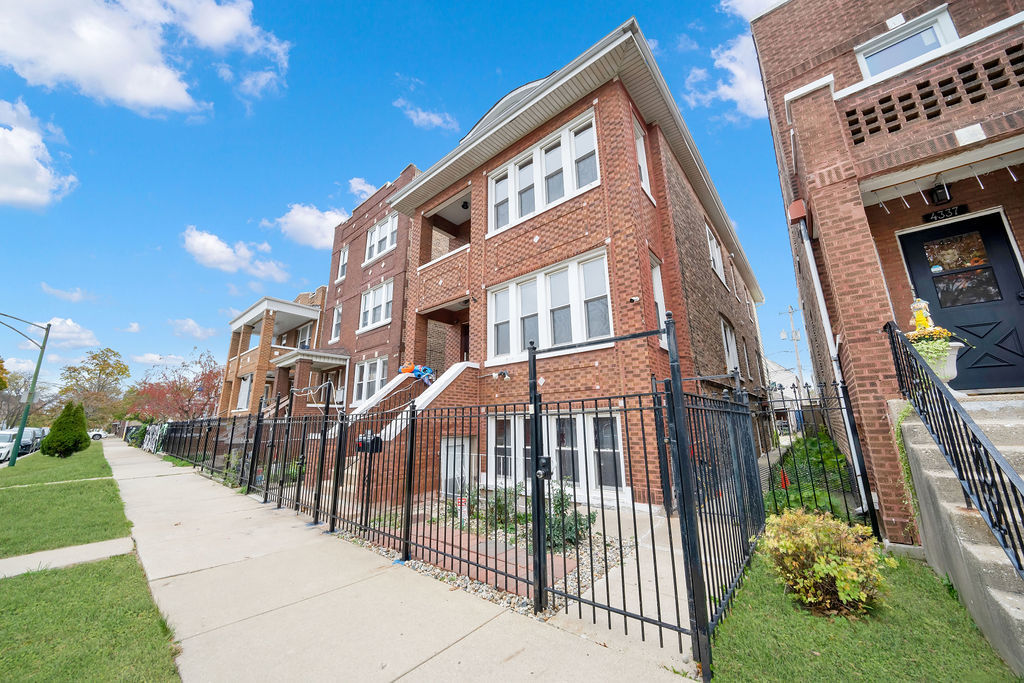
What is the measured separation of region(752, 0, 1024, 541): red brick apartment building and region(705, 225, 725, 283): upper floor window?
21.7ft

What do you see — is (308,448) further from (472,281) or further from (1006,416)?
(1006,416)

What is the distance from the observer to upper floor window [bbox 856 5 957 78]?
6.02m

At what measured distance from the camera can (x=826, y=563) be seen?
128 inches

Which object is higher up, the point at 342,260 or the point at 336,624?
the point at 342,260

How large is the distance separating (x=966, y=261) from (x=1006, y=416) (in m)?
3.26

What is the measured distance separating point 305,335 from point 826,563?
80.4ft

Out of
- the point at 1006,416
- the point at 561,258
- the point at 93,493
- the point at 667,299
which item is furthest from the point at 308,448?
the point at 1006,416

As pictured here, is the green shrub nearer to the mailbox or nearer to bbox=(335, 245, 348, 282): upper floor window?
bbox=(335, 245, 348, 282): upper floor window

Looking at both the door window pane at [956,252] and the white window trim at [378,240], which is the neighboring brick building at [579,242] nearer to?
the door window pane at [956,252]

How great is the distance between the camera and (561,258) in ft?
28.9

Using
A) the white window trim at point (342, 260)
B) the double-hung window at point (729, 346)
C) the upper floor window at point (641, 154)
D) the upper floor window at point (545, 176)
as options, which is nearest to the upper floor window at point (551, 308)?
the upper floor window at point (545, 176)

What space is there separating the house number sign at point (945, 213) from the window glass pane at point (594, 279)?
5.00 metres

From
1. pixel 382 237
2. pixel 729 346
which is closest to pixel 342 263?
pixel 382 237

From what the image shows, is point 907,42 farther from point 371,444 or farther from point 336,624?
point 336,624
